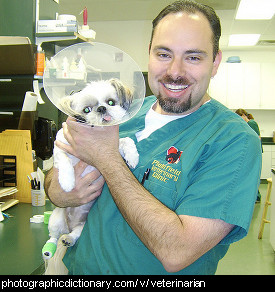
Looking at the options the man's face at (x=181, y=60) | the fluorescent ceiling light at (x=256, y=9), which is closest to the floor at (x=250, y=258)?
the man's face at (x=181, y=60)

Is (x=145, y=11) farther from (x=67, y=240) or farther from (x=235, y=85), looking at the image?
(x=67, y=240)

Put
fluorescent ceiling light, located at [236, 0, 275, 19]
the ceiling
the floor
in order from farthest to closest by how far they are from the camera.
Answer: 1. the ceiling
2. fluorescent ceiling light, located at [236, 0, 275, 19]
3. the floor

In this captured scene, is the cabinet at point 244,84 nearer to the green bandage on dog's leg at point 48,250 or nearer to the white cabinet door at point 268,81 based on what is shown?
the white cabinet door at point 268,81

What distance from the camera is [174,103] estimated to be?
1.27m

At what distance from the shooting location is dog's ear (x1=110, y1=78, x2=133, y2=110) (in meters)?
1.29

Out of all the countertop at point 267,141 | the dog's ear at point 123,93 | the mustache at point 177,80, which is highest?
the mustache at point 177,80

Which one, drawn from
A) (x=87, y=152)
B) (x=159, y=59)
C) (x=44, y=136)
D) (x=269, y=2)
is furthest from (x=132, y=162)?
(x=269, y=2)

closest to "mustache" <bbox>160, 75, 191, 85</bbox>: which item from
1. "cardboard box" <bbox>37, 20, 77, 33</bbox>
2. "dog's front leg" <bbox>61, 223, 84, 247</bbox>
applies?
"dog's front leg" <bbox>61, 223, 84, 247</bbox>

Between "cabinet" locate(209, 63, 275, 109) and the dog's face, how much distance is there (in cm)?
698

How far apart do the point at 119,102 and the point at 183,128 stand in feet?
0.88

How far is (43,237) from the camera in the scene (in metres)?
1.56

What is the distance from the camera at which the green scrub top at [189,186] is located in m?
1.03

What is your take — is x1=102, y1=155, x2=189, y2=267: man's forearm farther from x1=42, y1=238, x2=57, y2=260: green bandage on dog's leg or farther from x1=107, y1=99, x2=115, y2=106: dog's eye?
x1=42, y1=238, x2=57, y2=260: green bandage on dog's leg

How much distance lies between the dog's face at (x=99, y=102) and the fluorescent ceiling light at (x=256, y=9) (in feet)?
12.4
